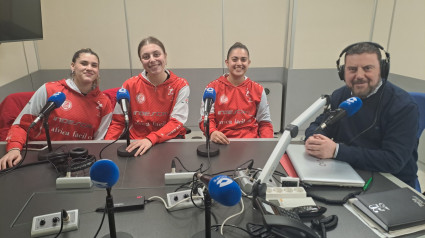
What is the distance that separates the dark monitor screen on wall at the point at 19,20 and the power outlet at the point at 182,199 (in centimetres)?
217

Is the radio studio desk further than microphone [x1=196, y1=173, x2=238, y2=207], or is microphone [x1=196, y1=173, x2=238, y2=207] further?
the radio studio desk

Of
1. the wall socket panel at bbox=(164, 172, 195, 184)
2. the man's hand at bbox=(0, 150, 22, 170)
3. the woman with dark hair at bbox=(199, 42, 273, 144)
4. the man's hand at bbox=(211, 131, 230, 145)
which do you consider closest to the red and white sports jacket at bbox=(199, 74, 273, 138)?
the woman with dark hair at bbox=(199, 42, 273, 144)

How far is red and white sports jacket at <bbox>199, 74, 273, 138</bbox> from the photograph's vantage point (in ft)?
6.92

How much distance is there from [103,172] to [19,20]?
96.1 inches

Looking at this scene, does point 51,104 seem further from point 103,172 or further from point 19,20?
point 19,20

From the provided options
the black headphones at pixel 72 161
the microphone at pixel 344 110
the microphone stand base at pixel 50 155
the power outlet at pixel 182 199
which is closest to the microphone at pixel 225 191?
the power outlet at pixel 182 199

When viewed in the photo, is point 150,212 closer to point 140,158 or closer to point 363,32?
point 140,158

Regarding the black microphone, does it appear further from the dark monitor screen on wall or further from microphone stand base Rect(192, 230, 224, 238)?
the dark monitor screen on wall

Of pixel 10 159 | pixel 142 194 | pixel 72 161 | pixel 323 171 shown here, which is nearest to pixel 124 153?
pixel 72 161

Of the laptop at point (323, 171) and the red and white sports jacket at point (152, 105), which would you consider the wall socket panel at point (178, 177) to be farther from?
the red and white sports jacket at point (152, 105)

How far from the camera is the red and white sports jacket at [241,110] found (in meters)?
2.11

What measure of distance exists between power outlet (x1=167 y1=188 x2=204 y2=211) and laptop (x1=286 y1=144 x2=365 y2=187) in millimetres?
444

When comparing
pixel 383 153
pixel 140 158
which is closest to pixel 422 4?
pixel 383 153

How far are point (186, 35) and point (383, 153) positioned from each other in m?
2.66
